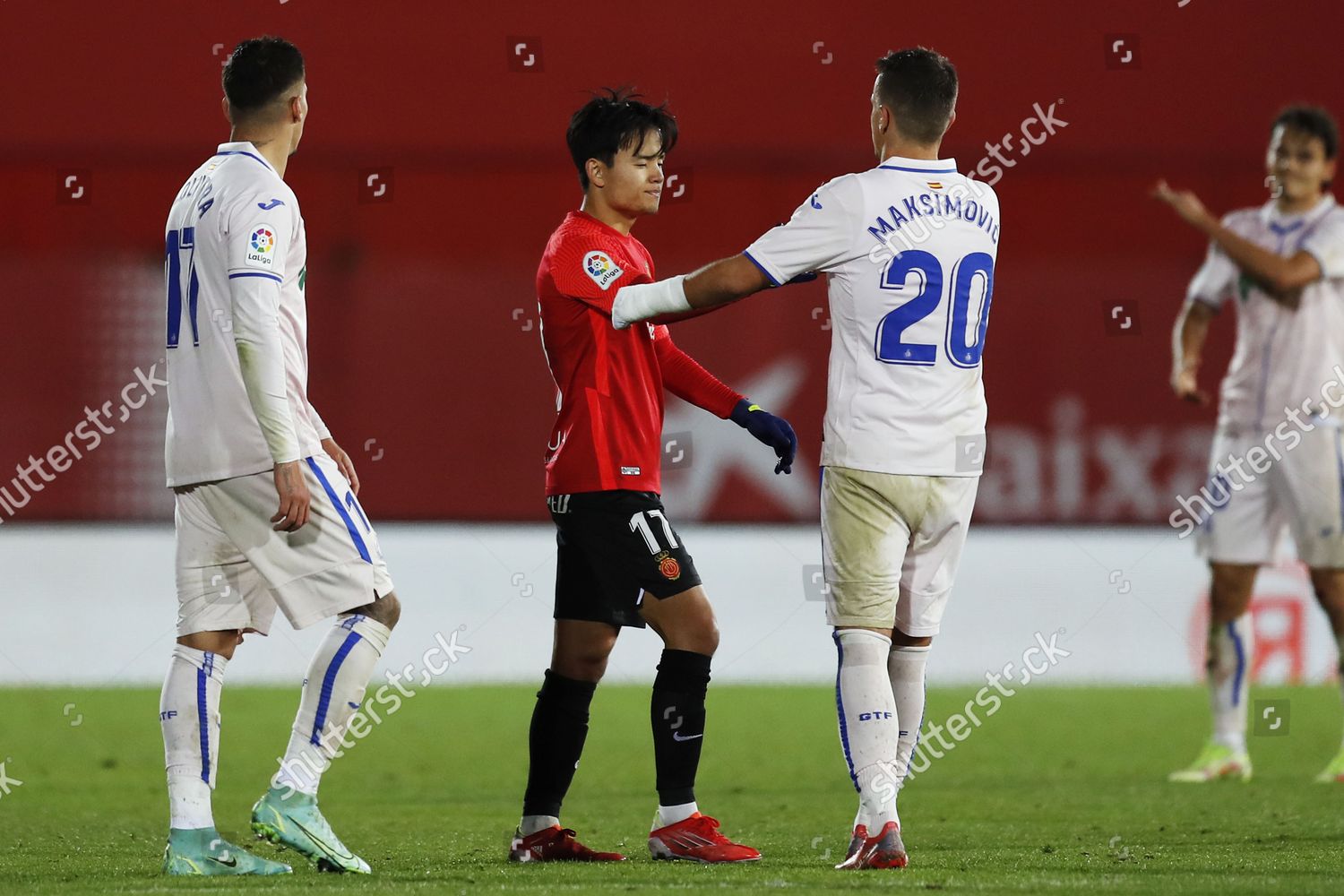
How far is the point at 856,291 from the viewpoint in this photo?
3699 millimetres

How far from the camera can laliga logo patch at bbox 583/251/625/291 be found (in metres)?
3.86

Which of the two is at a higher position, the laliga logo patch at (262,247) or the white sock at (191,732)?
the laliga logo patch at (262,247)

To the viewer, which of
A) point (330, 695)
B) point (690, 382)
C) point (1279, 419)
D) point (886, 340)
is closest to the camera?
point (330, 695)

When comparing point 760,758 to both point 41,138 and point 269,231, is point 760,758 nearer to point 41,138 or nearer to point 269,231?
point 269,231

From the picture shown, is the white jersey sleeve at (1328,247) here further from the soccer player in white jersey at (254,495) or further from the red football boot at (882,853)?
the soccer player in white jersey at (254,495)

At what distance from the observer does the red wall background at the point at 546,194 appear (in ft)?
32.0

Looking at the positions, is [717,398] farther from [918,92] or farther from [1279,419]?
[1279,419]

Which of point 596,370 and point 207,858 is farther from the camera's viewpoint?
point 596,370

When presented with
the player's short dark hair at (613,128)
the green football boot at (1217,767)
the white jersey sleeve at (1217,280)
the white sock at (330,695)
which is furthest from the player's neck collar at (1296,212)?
the white sock at (330,695)

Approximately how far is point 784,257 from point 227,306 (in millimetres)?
1159

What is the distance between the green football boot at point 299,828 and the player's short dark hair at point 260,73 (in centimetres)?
144

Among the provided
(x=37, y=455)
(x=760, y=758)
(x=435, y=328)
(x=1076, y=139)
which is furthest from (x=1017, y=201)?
(x=37, y=455)
